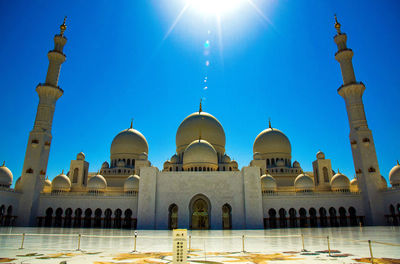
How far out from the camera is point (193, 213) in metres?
24.7

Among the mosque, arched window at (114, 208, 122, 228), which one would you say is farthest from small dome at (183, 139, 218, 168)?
arched window at (114, 208, 122, 228)

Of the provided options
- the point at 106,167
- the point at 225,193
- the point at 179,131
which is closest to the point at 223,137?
the point at 179,131

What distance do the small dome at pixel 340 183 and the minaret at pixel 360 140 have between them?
2.19 meters

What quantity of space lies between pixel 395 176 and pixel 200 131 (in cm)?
1900

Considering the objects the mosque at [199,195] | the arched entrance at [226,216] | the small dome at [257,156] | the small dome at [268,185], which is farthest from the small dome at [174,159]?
the small dome at [257,156]

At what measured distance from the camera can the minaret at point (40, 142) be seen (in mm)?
24484

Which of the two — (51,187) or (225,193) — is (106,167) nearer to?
(51,187)

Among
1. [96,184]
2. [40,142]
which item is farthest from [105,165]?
[40,142]

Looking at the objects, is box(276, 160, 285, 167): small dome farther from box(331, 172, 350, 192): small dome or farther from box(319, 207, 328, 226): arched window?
box(319, 207, 328, 226): arched window

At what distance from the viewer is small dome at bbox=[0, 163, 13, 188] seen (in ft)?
82.2

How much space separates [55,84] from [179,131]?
45.6 ft

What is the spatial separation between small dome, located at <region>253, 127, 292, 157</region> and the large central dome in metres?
5.79

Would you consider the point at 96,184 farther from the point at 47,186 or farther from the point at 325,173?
the point at 325,173

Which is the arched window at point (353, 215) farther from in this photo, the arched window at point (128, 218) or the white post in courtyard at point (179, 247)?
the white post in courtyard at point (179, 247)
